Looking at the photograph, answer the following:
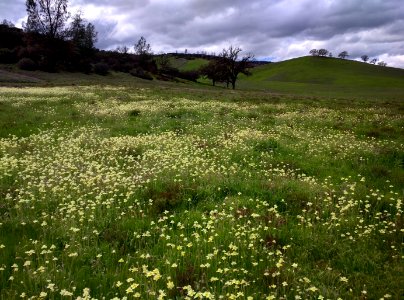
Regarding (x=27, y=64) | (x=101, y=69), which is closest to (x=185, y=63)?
(x=101, y=69)

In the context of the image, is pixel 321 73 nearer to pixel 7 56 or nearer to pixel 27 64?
pixel 27 64

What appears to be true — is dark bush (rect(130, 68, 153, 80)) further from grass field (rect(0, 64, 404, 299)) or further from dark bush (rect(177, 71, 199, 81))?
grass field (rect(0, 64, 404, 299))

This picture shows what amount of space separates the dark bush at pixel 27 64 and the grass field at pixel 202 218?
216 feet

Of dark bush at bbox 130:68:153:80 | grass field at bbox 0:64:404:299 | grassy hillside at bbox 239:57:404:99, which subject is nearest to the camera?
grass field at bbox 0:64:404:299

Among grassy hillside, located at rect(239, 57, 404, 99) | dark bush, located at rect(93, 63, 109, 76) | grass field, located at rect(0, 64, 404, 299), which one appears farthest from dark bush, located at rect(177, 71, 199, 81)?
grass field, located at rect(0, 64, 404, 299)

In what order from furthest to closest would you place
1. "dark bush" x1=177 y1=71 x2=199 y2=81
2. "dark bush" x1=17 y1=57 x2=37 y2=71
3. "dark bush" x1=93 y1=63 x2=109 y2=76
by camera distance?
1. "dark bush" x1=177 y1=71 x2=199 y2=81
2. "dark bush" x1=93 y1=63 x2=109 y2=76
3. "dark bush" x1=17 y1=57 x2=37 y2=71

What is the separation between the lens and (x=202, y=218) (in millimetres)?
8070

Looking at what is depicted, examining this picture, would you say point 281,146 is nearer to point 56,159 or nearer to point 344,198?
point 344,198

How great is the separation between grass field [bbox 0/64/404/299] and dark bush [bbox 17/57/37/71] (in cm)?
6576

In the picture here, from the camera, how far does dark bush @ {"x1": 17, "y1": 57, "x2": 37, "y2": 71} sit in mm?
74125

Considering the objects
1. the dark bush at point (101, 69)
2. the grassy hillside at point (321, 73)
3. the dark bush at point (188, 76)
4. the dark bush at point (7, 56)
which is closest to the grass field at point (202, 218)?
the dark bush at point (101, 69)

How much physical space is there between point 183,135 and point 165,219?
8.98m

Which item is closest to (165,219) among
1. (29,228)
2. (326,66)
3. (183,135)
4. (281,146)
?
(29,228)

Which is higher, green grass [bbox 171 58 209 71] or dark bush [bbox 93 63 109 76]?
green grass [bbox 171 58 209 71]
